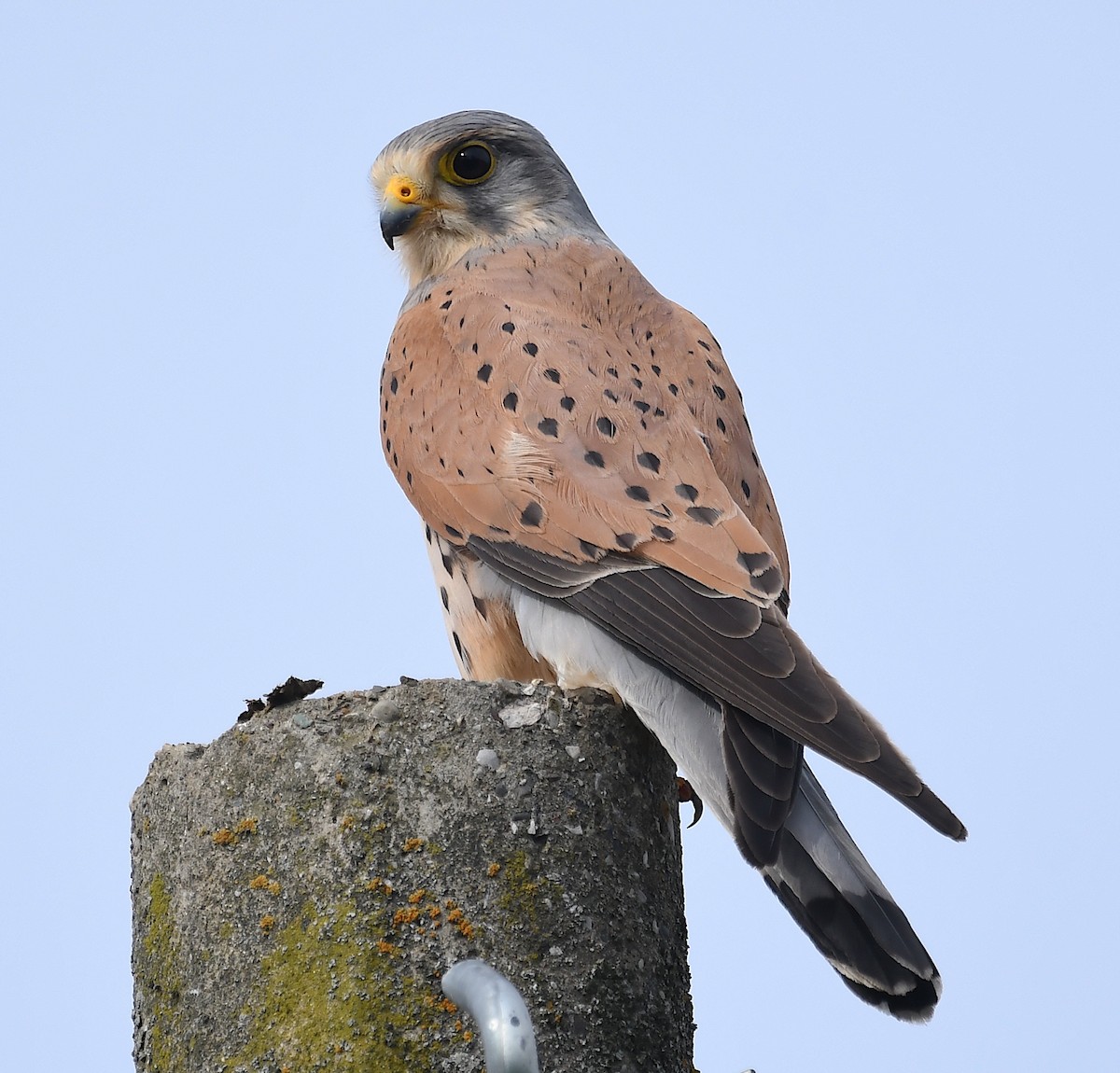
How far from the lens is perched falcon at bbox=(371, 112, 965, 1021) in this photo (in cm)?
304

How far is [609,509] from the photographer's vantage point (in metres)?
3.83

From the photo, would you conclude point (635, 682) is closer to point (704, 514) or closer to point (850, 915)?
point (704, 514)

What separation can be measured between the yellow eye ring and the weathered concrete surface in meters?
2.89

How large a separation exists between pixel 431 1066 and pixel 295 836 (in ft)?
1.55

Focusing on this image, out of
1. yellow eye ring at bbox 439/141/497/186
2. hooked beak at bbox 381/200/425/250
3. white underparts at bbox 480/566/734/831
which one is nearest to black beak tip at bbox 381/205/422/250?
hooked beak at bbox 381/200/425/250

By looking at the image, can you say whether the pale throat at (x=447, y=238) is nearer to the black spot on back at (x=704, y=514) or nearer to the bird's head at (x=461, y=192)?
the bird's head at (x=461, y=192)

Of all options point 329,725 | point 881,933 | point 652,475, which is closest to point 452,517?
point 652,475

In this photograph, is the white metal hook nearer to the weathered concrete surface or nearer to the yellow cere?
the weathered concrete surface

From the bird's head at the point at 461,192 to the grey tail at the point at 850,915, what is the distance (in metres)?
2.84

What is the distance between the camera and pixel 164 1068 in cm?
273

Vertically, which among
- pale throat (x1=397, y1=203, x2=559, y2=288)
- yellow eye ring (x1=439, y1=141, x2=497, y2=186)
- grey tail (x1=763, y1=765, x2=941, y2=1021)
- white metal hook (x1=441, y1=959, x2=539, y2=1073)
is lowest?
white metal hook (x1=441, y1=959, x2=539, y2=1073)

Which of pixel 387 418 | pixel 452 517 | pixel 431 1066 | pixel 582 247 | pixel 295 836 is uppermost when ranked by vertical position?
pixel 582 247

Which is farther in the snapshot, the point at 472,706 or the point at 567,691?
the point at 567,691

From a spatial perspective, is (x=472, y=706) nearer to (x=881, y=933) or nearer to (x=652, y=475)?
(x=881, y=933)
